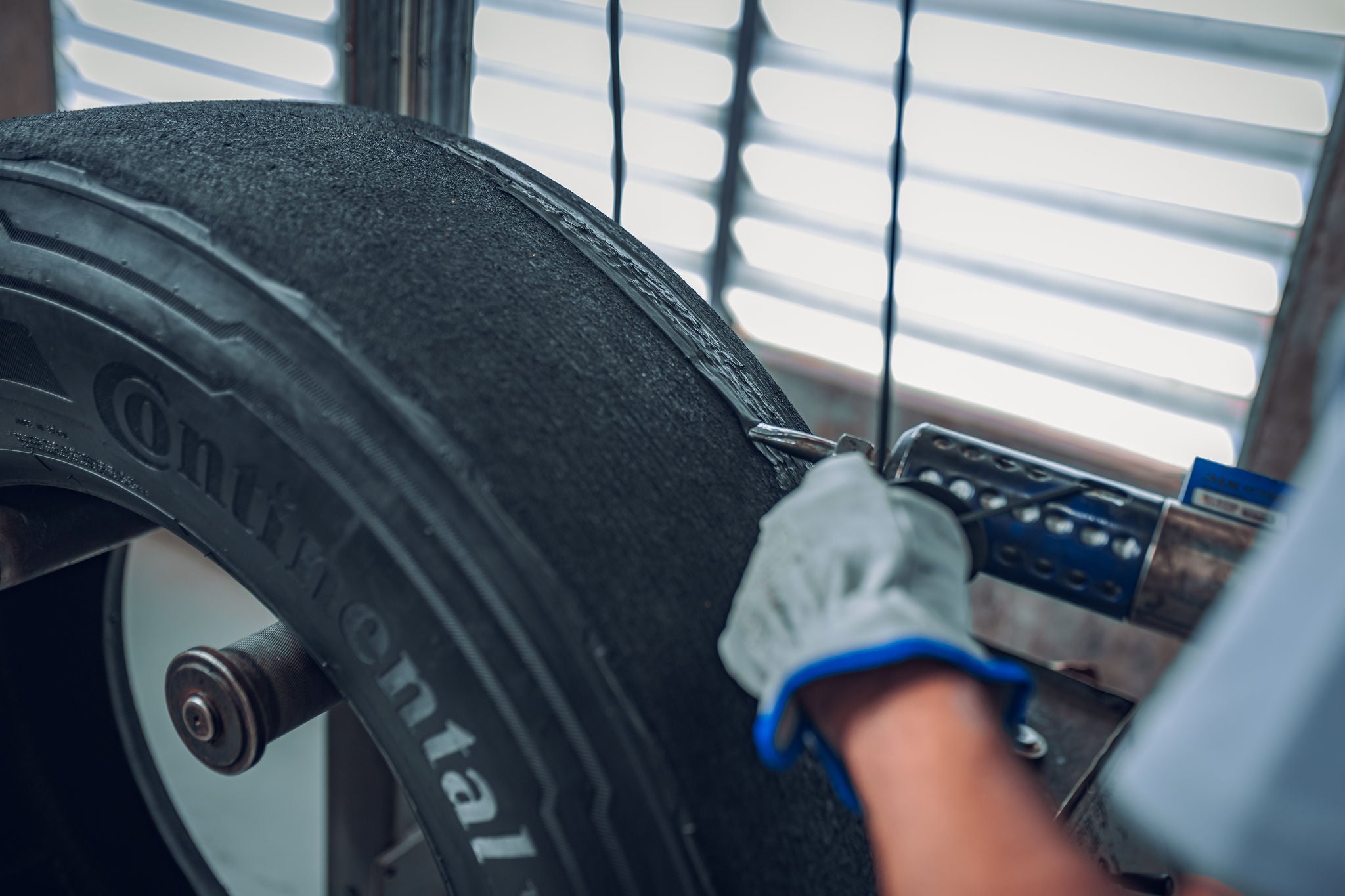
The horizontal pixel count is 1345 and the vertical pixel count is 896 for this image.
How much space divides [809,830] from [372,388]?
0.31 m

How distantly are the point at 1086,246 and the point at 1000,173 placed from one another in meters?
0.28

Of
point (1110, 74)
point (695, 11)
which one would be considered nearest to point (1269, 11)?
point (1110, 74)

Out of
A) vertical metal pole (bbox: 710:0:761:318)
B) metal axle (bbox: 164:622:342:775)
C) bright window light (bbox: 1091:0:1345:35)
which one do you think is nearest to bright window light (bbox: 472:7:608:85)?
vertical metal pole (bbox: 710:0:761:318)

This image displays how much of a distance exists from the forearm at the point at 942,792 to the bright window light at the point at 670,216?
255cm

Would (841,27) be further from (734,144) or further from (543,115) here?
(543,115)

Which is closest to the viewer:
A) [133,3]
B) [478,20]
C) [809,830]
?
[809,830]

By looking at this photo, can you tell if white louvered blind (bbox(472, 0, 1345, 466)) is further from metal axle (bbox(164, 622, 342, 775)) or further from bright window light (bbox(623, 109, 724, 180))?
metal axle (bbox(164, 622, 342, 775))

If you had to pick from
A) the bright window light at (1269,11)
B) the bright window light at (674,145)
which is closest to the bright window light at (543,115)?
the bright window light at (674,145)

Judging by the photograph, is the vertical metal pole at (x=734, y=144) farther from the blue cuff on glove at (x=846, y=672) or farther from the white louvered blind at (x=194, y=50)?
the blue cuff on glove at (x=846, y=672)

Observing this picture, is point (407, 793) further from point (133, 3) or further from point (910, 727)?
point (133, 3)

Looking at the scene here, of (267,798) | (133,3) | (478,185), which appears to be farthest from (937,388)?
(133,3)

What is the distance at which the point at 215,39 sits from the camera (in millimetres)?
3232

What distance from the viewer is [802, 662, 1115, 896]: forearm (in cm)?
34

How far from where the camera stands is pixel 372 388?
450 mm
